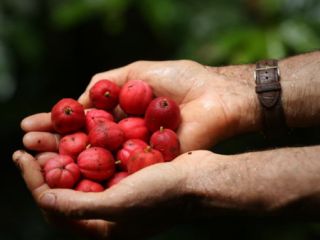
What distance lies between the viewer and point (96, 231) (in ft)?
11.3

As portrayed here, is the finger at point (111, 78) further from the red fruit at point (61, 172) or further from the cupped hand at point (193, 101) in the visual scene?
the red fruit at point (61, 172)

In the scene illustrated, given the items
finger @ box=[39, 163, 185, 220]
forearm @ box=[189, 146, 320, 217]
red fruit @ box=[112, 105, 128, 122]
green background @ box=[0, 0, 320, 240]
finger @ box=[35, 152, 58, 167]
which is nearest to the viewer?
finger @ box=[39, 163, 185, 220]

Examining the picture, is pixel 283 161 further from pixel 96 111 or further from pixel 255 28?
pixel 255 28

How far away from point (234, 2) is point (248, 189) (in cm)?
251

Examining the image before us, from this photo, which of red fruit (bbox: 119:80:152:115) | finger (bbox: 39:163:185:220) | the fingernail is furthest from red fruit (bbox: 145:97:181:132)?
the fingernail

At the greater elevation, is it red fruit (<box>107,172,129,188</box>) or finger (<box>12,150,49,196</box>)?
finger (<box>12,150,49,196</box>)

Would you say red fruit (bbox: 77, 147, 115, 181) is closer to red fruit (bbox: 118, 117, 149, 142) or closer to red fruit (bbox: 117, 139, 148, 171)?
red fruit (bbox: 117, 139, 148, 171)

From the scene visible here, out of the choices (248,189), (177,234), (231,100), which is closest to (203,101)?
(231,100)

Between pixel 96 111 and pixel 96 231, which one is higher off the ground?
pixel 96 111

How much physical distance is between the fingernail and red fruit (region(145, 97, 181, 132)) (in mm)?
970

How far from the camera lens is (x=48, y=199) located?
310 centimetres

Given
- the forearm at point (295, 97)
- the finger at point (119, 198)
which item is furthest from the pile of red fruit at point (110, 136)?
the forearm at point (295, 97)

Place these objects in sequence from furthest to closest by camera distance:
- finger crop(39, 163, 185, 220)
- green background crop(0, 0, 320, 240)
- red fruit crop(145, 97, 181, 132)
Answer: green background crop(0, 0, 320, 240) → red fruit crop(145, 97, 181, 132) → finger crop(39, 163, 185, 220)

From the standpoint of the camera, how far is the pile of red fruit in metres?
3.55
